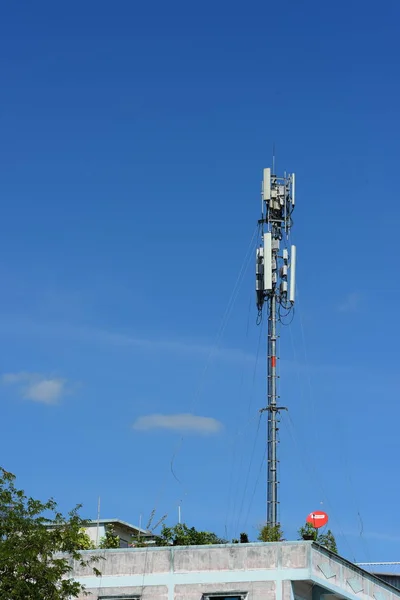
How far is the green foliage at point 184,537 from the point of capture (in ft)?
143

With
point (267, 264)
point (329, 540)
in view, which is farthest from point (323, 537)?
point (267, 264)

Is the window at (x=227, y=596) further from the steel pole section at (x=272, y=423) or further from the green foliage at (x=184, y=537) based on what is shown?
the steel pole section at (x=272, y=423)

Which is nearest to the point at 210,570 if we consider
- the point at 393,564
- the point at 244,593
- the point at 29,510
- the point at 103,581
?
the point at 244,593

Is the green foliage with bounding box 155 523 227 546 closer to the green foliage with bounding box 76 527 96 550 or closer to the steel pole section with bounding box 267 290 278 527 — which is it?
the green foliage with bounding box 76 527 96 550

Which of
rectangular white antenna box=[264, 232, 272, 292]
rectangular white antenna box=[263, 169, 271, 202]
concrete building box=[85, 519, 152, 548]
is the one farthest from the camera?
rectangular white antenna box=[263, 169, 271, 202]

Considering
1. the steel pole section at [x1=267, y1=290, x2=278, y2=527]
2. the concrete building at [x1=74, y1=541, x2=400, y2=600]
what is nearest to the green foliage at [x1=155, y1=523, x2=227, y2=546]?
the concrete building at [x1=74, y1=541, x2=400, y2=600]

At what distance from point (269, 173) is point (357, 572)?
99.6ft

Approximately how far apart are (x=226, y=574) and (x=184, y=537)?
308cm

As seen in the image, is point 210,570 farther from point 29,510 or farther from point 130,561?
point 29,510

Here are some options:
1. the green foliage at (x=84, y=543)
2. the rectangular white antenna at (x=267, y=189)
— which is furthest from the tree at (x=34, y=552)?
the rectangular white antenna at (x=267, y=189)

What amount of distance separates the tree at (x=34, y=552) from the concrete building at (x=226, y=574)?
1.20 m

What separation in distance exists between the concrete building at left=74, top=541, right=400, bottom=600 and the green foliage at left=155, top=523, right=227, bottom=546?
139cm

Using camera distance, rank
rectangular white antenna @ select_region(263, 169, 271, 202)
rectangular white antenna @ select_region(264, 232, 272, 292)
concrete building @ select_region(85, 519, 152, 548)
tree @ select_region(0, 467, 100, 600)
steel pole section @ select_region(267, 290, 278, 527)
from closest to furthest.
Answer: tree @ select_region(0, 467, 100, 600) < concrete building @ select_region(85, 519, 152, 548) < steel pole section @ select_region(267, 290, 278, 527) < rectangular white antenna @ select_region(264, 232, 272, 292) < rectangular white antenna @ select_region(263, 169, 271, 202)

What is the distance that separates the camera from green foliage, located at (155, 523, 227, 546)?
43656mm
